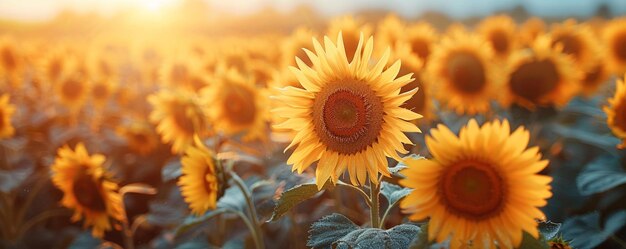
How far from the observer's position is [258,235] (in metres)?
2.54

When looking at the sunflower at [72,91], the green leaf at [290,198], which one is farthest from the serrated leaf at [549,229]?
the sunflower at [72,91]

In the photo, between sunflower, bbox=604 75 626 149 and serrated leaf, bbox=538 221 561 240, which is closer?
serrated leaf, bbox=538 221 561 240

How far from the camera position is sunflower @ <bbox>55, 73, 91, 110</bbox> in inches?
230

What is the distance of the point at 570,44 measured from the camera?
5156mm

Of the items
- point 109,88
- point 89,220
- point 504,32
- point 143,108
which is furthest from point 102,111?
point 504,32

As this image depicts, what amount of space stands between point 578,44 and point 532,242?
404cm

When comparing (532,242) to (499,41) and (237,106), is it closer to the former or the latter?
(237,106)

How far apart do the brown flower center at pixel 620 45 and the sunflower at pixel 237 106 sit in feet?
9.40

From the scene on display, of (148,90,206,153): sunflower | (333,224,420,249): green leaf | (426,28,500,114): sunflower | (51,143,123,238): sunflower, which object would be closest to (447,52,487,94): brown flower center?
(426,28,500,114): sunflower

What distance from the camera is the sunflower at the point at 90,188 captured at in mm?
3092

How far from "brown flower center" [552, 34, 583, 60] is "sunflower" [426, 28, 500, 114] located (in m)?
1.39

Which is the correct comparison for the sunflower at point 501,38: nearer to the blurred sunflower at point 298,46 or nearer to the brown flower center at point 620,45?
the brown flower center at point 620,45

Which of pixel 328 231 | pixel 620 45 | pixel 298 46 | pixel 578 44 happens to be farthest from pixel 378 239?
pixel 578 44

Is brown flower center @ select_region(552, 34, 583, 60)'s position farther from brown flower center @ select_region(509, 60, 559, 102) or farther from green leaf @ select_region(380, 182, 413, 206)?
green leaf @ select_region(380, 182, 413, 206)
